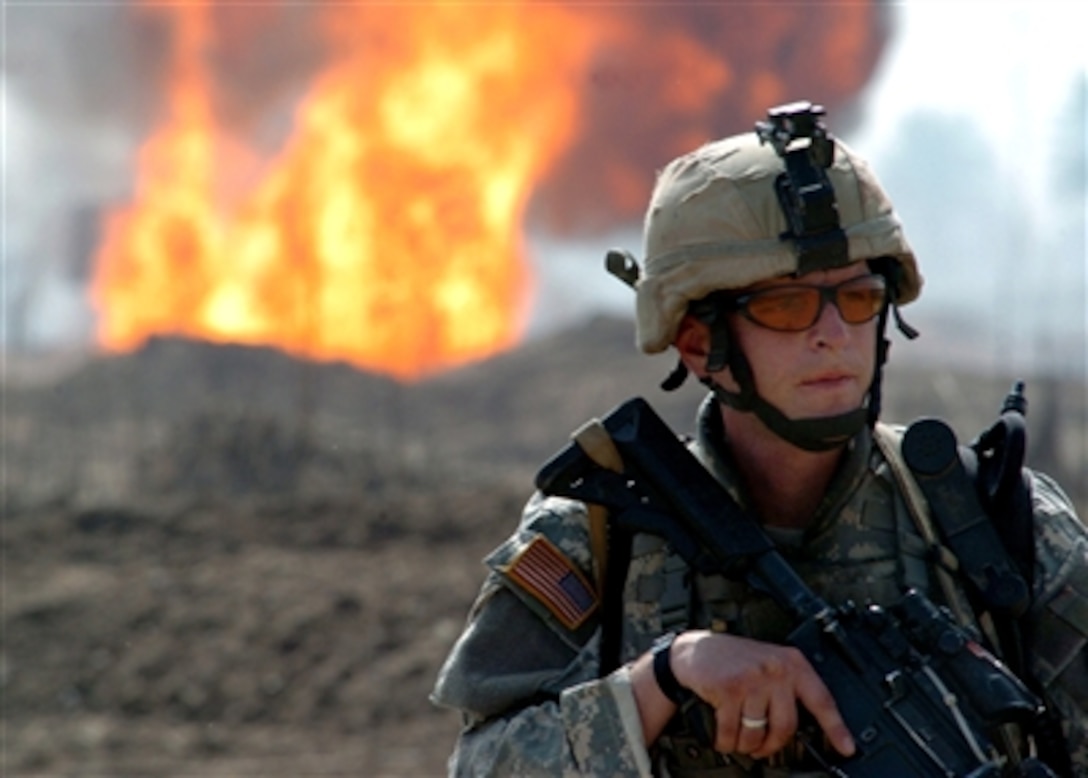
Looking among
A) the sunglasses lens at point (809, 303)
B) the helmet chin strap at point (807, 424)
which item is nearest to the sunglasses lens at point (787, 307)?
the sunglasses lens at point (809, 303)

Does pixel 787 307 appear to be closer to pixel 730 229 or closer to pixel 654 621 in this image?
pixel 730 229

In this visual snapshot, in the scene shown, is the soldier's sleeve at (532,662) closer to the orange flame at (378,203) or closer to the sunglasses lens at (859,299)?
the sunglasses lens at (859,299)

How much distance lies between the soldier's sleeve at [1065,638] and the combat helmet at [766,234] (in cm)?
39

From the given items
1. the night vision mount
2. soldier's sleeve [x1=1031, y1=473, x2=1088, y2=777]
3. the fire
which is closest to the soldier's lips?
the night vision mount

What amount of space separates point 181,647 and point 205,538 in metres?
2.97

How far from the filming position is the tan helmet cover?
3.21 m

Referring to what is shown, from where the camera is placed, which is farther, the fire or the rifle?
the fire

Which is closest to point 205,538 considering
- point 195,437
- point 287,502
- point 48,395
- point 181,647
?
point 287,502

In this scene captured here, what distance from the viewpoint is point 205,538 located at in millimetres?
17812

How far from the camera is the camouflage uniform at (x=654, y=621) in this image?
3.07 metres

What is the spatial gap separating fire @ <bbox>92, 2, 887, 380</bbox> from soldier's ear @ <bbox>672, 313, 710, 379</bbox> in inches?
945

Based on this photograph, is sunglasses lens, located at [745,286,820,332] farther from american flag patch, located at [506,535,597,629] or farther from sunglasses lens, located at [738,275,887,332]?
american flag patch, located at [506,535,597,629]

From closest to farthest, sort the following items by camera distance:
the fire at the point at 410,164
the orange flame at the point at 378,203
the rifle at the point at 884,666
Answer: the rifle at the point at 884,666, the fire at the point at 410,164, the orange flame at the point at 378,203

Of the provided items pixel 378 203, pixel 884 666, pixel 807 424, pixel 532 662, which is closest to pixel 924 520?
pixel 807 424
